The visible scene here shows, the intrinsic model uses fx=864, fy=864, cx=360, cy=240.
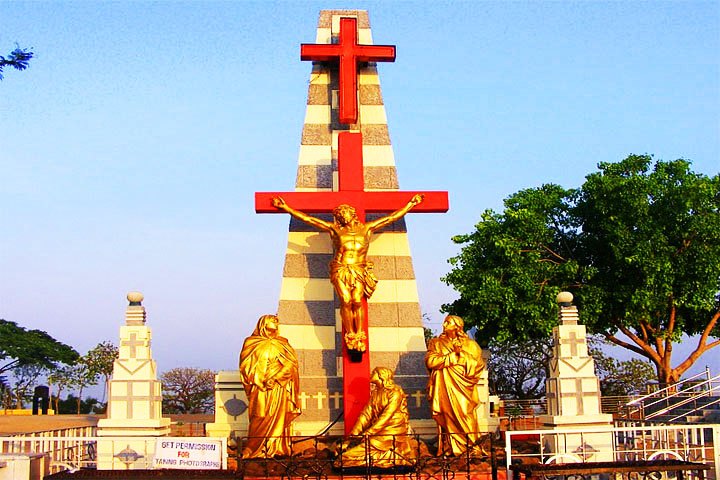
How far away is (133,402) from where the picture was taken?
10.9m

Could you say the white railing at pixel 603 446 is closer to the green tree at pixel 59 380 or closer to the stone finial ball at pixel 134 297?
the stone finial ball at pixel 134 297

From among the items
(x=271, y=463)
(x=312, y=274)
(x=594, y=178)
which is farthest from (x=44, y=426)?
(x=594, y=178)

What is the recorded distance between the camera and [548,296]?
66.7ft

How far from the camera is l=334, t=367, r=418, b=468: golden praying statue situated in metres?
9.69

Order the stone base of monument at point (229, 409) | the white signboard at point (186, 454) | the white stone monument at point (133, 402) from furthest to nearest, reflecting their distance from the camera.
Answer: the stone base of monument at point (229, 409), the white stone monument at point (133, 402), the white signboard at point (186, 454)

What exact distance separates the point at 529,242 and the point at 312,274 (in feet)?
32.0

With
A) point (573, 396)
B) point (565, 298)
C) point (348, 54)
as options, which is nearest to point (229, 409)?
point (573, 396)

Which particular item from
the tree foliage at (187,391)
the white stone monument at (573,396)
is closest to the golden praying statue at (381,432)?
the white stone monument at (573,396)

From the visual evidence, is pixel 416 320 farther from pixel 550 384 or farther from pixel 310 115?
pixel 310 115

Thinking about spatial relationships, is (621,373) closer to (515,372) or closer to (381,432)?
(515,372)

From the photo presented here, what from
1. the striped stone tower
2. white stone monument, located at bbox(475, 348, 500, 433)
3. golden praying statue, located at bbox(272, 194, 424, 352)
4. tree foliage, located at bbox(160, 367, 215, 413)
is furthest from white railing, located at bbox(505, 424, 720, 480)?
tree foliage, located at bbox(160, 367, 215, 413)

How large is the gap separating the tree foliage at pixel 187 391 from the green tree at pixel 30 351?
13.4 ft

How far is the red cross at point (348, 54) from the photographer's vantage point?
12539 mm

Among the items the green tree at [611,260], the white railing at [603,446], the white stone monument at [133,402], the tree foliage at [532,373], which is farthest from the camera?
the tree foliage at [532,373]
